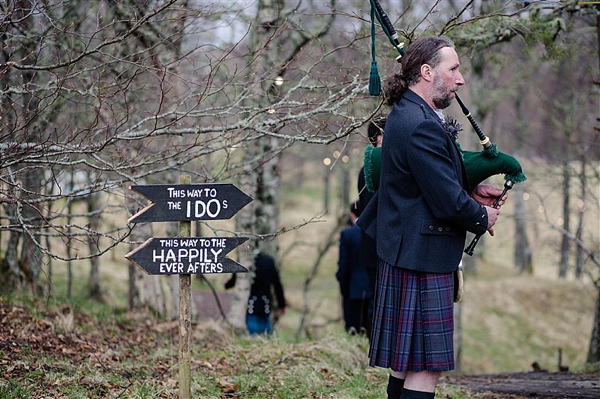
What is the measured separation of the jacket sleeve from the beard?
236mm

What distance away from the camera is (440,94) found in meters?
3.69

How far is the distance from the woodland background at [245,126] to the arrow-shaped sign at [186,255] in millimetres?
472

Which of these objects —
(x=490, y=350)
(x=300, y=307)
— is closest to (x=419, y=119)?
(x=490, y=350)

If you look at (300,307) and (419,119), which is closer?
(419,119)

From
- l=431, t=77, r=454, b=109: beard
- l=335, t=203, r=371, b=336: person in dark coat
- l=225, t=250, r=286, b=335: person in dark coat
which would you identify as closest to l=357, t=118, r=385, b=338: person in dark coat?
l=335, t=203, r=371, b=336: person in dark coat

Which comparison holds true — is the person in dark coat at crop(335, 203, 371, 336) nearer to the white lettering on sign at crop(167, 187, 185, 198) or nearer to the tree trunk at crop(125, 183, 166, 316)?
the tree trunk at crop(125, 183, 166, 316)

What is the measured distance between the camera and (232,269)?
412 centimetres

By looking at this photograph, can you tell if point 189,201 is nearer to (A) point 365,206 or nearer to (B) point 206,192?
(B) point 206,192

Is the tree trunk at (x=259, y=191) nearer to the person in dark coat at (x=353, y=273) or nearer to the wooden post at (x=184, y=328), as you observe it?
the person in dark coat at (x=353, y=273)

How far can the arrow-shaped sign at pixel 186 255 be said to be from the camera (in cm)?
404

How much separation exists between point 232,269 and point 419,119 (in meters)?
1.50

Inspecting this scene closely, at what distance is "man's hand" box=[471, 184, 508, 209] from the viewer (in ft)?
12.5

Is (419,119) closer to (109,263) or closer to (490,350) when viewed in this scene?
(490,350)

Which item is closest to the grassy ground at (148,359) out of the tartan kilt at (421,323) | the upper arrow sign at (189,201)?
the upper arrow sign at (189,201)
